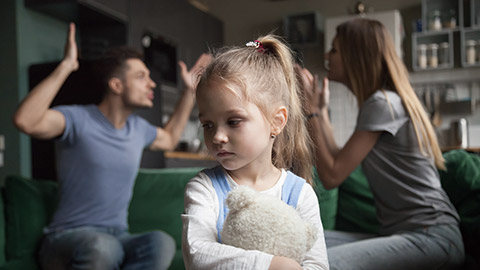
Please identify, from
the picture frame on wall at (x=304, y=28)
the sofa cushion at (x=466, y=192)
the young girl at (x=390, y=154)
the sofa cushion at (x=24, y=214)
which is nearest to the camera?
the young girl at (x=390, y=154)

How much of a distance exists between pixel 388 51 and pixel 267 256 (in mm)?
1010

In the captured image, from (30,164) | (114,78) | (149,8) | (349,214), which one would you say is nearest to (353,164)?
(349,214)

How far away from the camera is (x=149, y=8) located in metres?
4.24

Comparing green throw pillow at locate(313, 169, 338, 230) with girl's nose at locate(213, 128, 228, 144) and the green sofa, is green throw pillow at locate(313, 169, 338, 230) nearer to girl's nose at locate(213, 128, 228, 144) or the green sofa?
the green sofa

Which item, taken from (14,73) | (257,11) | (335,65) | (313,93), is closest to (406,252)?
(313,93)

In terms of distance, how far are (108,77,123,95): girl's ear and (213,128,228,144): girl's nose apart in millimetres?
1337

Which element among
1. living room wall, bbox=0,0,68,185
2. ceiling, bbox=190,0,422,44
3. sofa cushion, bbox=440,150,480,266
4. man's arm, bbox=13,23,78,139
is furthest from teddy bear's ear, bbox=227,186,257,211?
ceiling, bbox=190,0,422,44

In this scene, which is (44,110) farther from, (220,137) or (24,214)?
(220,137)

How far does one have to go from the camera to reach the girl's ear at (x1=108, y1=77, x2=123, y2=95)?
1.94 meters

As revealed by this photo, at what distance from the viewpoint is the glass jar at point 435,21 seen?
484 centimetres

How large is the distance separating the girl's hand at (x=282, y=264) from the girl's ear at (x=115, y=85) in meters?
1.45

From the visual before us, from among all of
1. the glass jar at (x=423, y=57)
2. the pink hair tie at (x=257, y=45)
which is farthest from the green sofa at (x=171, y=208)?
the glass jar at (x=423, y=57)

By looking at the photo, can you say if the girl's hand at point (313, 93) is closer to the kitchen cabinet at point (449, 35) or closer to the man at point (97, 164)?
the man at point (97, 164)

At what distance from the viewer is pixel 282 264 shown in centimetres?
64
